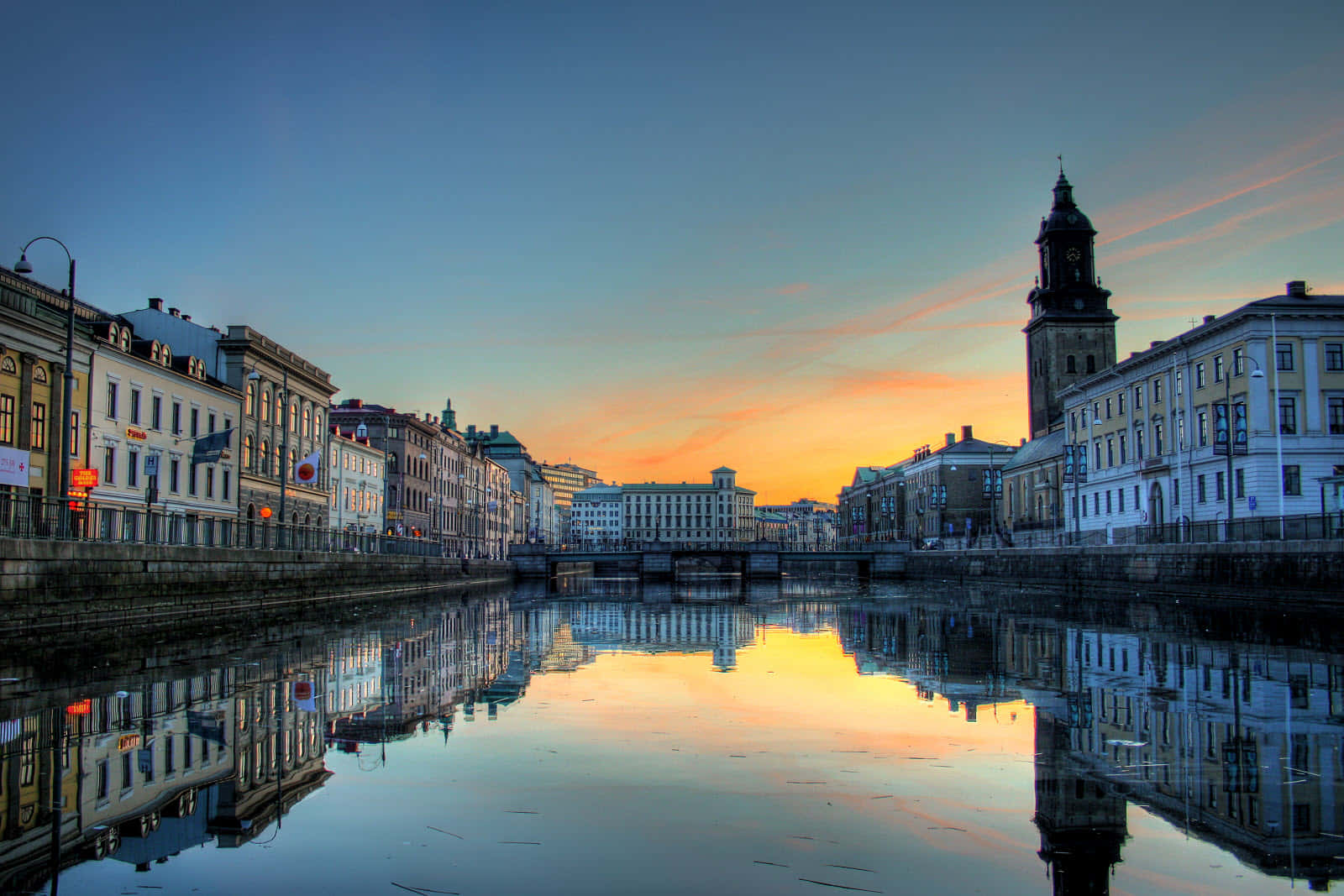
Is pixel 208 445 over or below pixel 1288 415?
below

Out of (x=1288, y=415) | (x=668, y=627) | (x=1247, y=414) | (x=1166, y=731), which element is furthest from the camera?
(x=1247, y=414)

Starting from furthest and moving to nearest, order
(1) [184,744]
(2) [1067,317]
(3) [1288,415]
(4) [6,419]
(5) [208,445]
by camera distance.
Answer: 1. (2) [1067,317]
2. (3) [1288,415]
3. (5) [208,445]
4. (4) [6,419]
5. (1) [184,744]

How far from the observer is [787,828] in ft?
24.2

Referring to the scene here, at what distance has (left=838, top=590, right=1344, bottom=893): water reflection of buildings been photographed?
7082 mm

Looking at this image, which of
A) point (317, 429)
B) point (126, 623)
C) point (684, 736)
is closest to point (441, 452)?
point (317, 429)

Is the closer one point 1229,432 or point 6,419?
point 6,419

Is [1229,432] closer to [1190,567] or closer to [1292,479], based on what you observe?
[1292,479]

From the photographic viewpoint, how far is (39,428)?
127 ft

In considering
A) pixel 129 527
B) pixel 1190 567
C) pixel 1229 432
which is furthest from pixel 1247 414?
pixel 129 527

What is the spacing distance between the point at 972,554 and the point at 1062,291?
43.4 m

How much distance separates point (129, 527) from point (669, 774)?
2635cm

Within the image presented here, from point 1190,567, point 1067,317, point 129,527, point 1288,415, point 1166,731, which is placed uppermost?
point 1067,317

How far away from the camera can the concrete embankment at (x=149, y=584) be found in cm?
2325

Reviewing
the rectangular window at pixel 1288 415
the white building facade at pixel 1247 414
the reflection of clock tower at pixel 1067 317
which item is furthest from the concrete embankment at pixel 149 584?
the reflection of clock tower at pixel 1067 317
